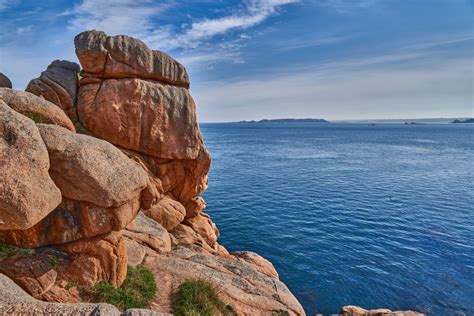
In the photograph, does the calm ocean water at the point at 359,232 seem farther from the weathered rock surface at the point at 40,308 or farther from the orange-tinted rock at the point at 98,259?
the weathered rock surface at the point at 40,308

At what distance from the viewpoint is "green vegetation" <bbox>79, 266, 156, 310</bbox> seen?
13.5m

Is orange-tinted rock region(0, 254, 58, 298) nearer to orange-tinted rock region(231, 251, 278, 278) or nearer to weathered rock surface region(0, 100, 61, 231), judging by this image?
weathered rock surface region(0, 100, 61, 231)

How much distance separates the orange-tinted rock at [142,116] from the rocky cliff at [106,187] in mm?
78

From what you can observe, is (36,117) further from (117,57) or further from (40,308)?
(40,308)

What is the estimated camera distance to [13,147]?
10.8 meters

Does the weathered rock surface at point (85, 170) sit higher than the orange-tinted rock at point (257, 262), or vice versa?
the weathered rock surface at point (85, 170)

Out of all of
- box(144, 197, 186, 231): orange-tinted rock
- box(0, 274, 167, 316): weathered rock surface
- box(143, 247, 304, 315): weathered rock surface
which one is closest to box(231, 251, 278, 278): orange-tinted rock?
box(143, 247, 304, 315): weathered rock surface

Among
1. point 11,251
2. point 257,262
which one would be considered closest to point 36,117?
point 11,251

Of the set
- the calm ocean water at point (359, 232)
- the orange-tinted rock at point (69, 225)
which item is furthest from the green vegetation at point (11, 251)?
the calm ocean water at point (359, 232)

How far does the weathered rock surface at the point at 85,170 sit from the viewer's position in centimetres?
1278

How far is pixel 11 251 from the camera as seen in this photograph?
1256 cm

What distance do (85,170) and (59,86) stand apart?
445 inches

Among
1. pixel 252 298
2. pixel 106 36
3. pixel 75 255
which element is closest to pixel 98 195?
pixel 75 255

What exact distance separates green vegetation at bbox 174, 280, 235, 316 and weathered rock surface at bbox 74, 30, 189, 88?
1556 cm
